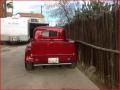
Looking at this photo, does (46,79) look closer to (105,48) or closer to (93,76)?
(93,76)

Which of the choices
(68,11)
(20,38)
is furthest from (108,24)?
(68,11)

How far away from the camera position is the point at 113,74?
393 inches

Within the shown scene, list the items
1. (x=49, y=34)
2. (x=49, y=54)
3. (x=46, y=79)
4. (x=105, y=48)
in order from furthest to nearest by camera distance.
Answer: (x=49, y=34), (x=49, y=54), (x=46, y=79), (x=105, y=48)

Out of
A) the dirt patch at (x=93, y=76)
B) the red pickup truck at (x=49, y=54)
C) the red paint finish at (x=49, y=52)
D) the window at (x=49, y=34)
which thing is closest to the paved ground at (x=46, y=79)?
the dirt patch at (x=93, y=76)

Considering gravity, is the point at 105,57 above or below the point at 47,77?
above

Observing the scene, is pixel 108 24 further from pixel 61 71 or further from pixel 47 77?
pixel 61 71

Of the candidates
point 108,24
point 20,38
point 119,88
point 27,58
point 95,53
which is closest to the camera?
point 119,88

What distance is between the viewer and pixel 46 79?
40.9 ft

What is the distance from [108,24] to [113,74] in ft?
5.54

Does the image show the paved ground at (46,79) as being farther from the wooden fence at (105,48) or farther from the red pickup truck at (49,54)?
the wooden fence at (105,48)

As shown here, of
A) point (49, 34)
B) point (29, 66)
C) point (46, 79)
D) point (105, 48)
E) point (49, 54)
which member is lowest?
point (46, 79)

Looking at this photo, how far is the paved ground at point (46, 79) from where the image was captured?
35.9 feet

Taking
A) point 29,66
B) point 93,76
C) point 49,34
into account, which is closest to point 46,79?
point 93,76

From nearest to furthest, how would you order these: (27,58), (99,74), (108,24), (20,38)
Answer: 1. (108,24)
2. (99,74)
3. (27,58)
4. (20,38)
